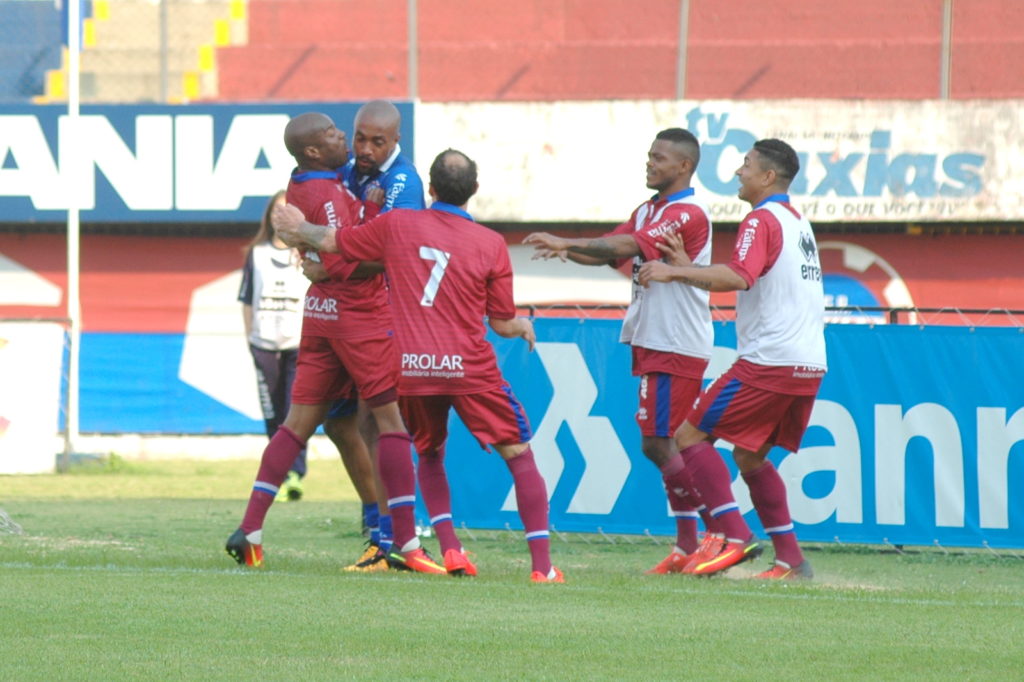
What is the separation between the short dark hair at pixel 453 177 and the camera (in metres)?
7.00

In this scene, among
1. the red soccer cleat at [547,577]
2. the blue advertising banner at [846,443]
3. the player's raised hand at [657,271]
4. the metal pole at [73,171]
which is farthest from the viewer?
the metal pole at [73,171]

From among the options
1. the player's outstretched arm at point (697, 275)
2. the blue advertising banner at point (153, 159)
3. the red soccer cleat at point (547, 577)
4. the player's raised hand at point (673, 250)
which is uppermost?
the blue advertising banner at point (153, 159)

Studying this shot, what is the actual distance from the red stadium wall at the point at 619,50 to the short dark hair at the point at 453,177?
12812 millimetres

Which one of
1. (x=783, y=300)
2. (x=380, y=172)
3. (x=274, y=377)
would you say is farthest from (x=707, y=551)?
(x=274, y=377)

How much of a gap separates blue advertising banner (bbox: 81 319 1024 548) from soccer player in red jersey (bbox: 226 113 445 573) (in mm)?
2243

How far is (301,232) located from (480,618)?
2157mm

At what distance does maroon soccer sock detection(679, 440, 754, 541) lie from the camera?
7.64 meters

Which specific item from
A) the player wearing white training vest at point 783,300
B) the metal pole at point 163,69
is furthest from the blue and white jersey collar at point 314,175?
the metal pole at point 163,69

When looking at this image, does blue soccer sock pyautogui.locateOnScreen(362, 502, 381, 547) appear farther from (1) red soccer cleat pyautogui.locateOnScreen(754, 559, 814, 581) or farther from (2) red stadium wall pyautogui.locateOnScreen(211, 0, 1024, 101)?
(2) red stadium wall pyautogui.locateOnScreen(211, 0, 1024, 101)

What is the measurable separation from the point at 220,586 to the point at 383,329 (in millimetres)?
1537

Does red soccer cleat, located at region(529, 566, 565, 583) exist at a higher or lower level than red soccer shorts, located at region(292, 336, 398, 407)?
lower

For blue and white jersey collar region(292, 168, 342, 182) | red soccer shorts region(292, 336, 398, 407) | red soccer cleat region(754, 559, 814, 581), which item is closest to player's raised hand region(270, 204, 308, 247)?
blue and white jersey collar region(292, 168, 342, 182)

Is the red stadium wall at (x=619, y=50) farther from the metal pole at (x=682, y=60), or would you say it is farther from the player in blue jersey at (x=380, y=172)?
the player in blue jersey at (x=380, y=172)

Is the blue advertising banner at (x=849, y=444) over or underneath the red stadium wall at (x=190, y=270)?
underneath
